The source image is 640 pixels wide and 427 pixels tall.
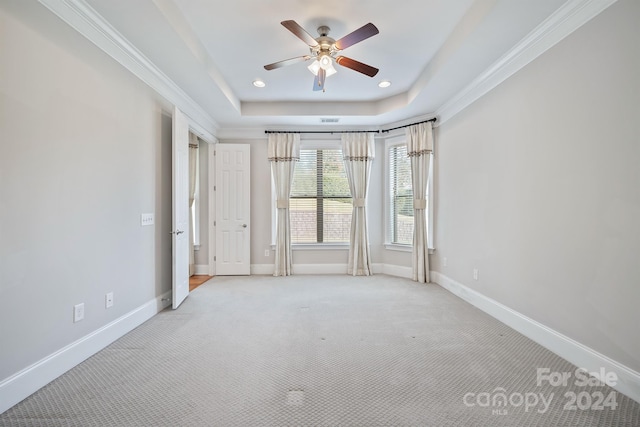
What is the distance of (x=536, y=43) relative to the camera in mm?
2445

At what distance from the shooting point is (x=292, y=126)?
5059mm

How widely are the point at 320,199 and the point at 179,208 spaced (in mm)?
2464

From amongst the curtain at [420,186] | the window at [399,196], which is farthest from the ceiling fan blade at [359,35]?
the window at [399,196]

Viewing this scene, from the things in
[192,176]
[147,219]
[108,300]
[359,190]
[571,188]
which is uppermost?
[192,176]

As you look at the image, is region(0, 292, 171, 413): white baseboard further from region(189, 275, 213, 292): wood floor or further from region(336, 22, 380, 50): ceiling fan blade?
region(336, 22, 380, 50): ceiling fan blade

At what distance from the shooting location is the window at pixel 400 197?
4.84m

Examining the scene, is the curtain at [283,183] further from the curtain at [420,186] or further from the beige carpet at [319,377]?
the curtain at [420,186]

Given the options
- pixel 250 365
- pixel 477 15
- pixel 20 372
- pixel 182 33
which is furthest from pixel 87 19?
pixel 477 15

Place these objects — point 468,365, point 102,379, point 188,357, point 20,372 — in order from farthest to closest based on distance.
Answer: point 188,357, point 468,365, point 102,379, point 20,372

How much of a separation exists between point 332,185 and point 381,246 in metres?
1.42

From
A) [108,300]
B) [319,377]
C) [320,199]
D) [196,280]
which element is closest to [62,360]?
[108,300]

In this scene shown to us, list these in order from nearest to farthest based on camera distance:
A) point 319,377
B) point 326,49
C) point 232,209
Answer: point 319,377
point 326,49
point 232,209

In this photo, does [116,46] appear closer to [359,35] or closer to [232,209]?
[359,35]

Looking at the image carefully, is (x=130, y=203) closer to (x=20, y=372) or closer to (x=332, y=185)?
(x=20, y=372)
